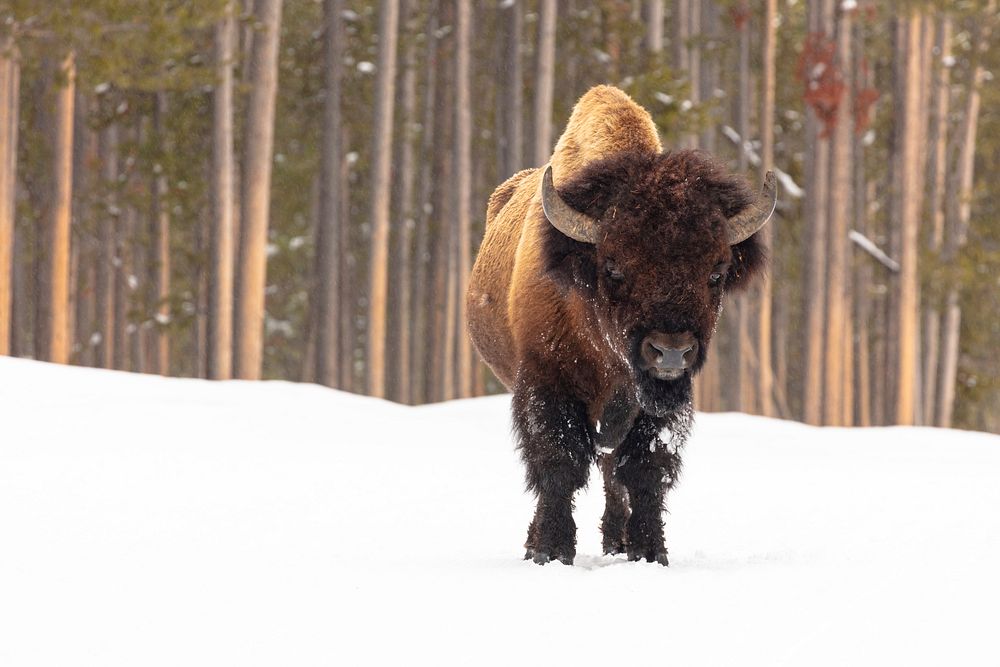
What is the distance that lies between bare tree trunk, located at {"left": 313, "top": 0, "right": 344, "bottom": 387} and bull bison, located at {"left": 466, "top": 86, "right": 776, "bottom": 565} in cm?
1557

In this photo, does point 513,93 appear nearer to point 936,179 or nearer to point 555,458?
point 936,179

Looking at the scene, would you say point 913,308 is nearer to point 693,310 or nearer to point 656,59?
point 656,59

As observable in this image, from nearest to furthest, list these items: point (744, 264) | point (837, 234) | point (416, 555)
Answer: point (744, 264) → point (416, 555) → point (837, 234)

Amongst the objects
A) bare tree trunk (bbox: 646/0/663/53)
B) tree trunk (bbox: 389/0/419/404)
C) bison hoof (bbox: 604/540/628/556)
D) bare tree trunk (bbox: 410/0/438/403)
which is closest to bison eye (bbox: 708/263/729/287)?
bison hoof (bbox: 604/540/628/556)

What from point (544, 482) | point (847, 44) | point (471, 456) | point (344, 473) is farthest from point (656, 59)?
point (544, 482)

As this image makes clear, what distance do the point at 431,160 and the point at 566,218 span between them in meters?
25.8

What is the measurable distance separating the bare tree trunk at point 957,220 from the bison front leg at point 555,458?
85.7 feet

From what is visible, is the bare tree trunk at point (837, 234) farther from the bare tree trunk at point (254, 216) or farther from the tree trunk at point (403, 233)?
the bare tree trunk at point (254, 216)

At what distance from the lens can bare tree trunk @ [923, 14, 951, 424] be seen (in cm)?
3319

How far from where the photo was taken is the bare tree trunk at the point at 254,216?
19.7 meters

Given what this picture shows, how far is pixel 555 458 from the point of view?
699 cm

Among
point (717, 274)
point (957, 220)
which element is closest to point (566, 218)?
point (717, 274)

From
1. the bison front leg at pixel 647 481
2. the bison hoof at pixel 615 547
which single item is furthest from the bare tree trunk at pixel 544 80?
the bison front leg at pixel 647 481

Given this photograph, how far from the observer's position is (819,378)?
26062 millimetres
